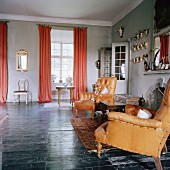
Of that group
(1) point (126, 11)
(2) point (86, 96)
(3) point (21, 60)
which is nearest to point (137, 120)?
(2) point (86, 96)

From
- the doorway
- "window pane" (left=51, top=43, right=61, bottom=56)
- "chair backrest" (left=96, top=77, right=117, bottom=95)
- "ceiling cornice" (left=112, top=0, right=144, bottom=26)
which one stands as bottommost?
"chair backrest" (left=96, top=77, right=117, bottom=95)

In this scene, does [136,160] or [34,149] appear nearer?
[136,160]

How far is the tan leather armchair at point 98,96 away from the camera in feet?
13.5

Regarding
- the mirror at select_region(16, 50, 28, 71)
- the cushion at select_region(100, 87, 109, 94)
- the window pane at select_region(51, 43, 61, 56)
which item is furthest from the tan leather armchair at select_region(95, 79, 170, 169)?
the window pane at select_region(51, 43, 61, 56)

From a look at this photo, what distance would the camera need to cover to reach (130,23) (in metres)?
5.79

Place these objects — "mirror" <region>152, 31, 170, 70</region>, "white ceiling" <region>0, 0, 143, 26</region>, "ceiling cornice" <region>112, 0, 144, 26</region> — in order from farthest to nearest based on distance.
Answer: "white ceiling" <region>0, 0, 143, 26</region> < "ceiling cornice" <region>112, 0, 144, 26</region> < "mirror" <region>152, 31, 170, 70</region>

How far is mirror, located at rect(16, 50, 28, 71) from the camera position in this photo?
270 inches

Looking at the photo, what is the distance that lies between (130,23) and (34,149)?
4.92m

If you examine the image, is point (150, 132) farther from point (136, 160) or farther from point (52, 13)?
point (52, 13)

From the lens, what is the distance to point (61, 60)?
8.49 m

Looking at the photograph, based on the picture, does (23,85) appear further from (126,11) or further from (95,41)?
(126,11)

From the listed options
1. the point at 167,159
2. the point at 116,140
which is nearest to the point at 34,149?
→ the point at 116,140

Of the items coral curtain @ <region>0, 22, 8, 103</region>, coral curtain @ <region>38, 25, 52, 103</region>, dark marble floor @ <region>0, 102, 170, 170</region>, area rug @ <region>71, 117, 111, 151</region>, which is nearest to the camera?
dark marble floor @ <region>0, 102, 170, 170</region>

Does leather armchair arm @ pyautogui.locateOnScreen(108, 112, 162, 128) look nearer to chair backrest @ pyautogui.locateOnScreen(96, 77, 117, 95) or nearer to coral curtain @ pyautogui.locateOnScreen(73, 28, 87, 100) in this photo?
chair backrest @ pyautogui.locateOnScreen(96, 77, 117, 95)
